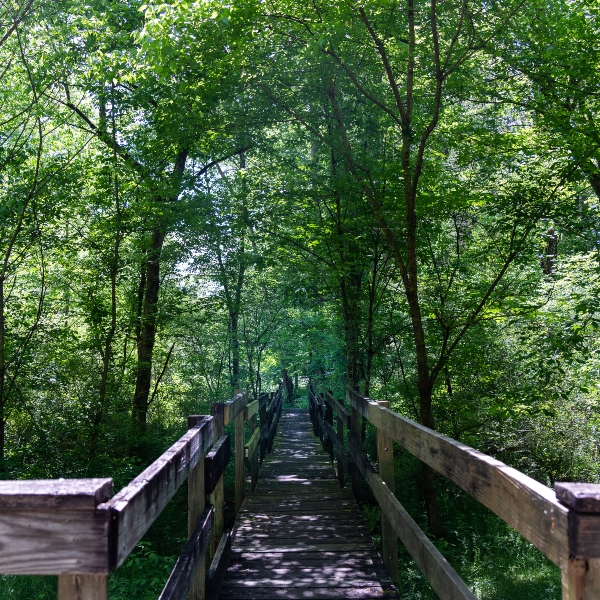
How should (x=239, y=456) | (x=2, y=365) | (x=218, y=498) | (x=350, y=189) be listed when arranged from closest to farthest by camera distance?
(x=218, y=498)
(x=239, y=456)
(x=2, y=365)
(x=350, y=189)

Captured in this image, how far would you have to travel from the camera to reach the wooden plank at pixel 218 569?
11.6 ft

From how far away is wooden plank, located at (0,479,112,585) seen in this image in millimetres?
1489

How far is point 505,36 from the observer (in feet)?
23.4

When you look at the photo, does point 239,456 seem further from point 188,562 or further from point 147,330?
point 147,330

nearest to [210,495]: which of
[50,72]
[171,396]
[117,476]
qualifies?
[117,476]

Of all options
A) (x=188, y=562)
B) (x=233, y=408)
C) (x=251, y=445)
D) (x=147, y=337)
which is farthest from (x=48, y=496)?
(x=147, y=337)

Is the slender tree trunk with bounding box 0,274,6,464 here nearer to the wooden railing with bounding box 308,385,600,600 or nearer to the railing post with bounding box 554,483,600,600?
the wooden railing with bounding box 308,385,600,600

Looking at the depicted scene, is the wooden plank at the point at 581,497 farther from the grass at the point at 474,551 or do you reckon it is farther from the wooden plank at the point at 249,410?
the wooden plank at the point at 249,410

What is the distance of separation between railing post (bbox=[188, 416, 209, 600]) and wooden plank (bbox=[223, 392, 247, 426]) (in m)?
1.21

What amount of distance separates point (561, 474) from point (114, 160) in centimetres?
797

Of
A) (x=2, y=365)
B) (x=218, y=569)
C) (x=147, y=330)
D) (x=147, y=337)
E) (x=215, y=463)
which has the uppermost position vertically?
(x=147, y=330)

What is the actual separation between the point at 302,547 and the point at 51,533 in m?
3.84

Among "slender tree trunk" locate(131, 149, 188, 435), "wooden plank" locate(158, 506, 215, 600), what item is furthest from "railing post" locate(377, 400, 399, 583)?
"slender tree trunk" locate(131, 149, 188, 435)

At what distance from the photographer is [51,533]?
1.50 meters
